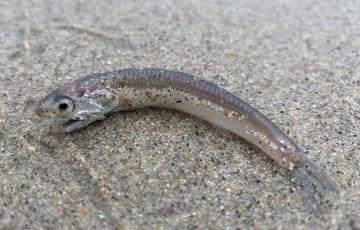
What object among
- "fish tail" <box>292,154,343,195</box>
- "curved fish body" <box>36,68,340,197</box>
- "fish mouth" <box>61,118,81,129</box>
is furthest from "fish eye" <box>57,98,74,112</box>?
"fish tail" <box>292,154,343,195</box>

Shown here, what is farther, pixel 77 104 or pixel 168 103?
pixel 168 103

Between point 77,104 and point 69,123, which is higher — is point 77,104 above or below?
above

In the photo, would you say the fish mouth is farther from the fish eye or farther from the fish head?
the fish eye

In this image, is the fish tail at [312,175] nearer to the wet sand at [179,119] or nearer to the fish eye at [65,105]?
the wet sand at [179,119]

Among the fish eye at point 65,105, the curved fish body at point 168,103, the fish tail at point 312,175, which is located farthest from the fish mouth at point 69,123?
the fish tail at point 312,175

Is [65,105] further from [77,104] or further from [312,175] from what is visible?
[312,175]

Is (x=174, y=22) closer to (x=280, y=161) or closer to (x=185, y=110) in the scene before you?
(x=185, y=110)

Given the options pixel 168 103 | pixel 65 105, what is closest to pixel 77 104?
pixel 65 105
